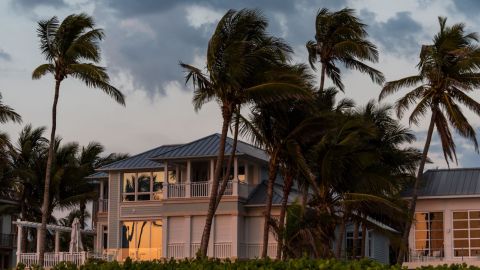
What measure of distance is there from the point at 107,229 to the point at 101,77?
15.2m

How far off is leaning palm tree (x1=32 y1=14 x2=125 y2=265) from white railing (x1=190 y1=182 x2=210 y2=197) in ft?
31.8

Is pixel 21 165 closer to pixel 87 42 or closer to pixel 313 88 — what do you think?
pixel 87 42

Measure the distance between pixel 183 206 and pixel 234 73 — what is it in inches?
545

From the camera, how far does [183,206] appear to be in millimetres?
46438

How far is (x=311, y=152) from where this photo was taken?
36938 mm

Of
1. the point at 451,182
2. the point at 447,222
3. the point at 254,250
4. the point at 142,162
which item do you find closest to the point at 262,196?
the point at 254,250

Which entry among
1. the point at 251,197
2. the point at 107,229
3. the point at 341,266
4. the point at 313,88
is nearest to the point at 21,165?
the point at 107,229

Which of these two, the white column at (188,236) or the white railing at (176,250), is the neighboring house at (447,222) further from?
the white railing at (176,250)

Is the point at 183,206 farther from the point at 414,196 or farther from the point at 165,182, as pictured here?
the point at 414,196

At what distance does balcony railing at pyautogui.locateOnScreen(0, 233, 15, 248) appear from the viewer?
6500 cm

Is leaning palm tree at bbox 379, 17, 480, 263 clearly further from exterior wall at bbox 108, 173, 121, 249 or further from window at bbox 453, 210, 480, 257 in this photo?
exterior wall at bbox 108, 173, 121, 249

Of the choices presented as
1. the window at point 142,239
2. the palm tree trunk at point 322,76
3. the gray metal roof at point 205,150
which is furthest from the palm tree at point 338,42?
the window at point 142,239

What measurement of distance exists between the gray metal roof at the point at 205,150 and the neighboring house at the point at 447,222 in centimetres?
852

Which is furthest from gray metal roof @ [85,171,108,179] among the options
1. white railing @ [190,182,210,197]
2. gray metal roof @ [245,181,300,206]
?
gray metal roof @ [245,181,300,206]
